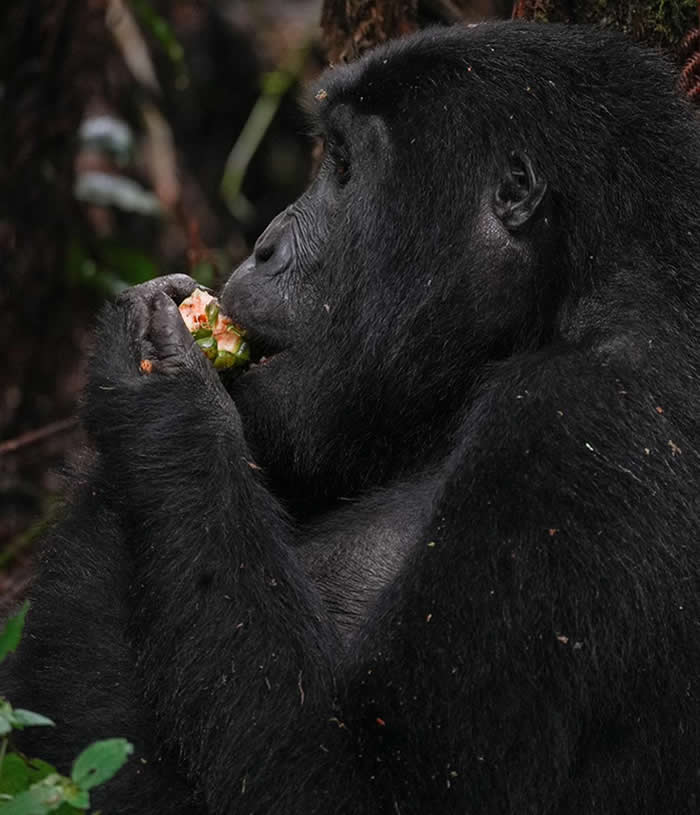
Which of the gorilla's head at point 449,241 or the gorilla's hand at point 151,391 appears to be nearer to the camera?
the gorilla's hand at point 151,391

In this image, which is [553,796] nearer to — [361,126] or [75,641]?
[75,641]

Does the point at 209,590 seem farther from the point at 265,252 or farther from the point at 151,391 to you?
the point at 265,252

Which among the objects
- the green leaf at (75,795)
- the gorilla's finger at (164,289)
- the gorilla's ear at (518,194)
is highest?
the gorilla's ear at (518,194)

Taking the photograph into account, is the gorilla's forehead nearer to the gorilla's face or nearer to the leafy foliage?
the gorilla's face

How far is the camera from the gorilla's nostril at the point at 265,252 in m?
3.60

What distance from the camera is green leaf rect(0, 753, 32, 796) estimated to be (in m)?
2.68

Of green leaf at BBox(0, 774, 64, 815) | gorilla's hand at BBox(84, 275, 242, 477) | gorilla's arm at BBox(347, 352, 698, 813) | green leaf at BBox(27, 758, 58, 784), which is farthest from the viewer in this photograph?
gorilla's hand at BBox(84, 275, 242, 477)

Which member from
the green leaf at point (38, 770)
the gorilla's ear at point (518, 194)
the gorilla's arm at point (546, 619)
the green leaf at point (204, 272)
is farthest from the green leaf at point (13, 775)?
the green leaf at point (204, 272)

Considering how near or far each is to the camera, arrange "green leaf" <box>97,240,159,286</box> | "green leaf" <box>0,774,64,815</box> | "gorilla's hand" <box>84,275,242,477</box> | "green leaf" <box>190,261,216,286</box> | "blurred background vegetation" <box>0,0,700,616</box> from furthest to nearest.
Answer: "green leaf" <box>97,240,159,286</box> → "green leaf" <box>190,261,216,286</box> → "blurred background vegetation" <box>0,0,700,616</box> → "gorilla's hand" <box>84,275,242,477</box> → "green leaf" <box>0,774,64,815</box>

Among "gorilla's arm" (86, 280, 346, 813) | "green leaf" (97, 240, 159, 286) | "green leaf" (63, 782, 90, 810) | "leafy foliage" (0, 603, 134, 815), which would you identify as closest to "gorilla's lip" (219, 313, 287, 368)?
"gorilla's arm" (86, 280, 346, 813)

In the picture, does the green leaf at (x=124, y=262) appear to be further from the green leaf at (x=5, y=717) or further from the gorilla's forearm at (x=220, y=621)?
the green leaf at (x=5, y=717)

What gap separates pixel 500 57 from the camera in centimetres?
347

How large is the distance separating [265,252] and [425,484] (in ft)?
2.37

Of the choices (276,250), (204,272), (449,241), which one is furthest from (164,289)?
(204,272)
